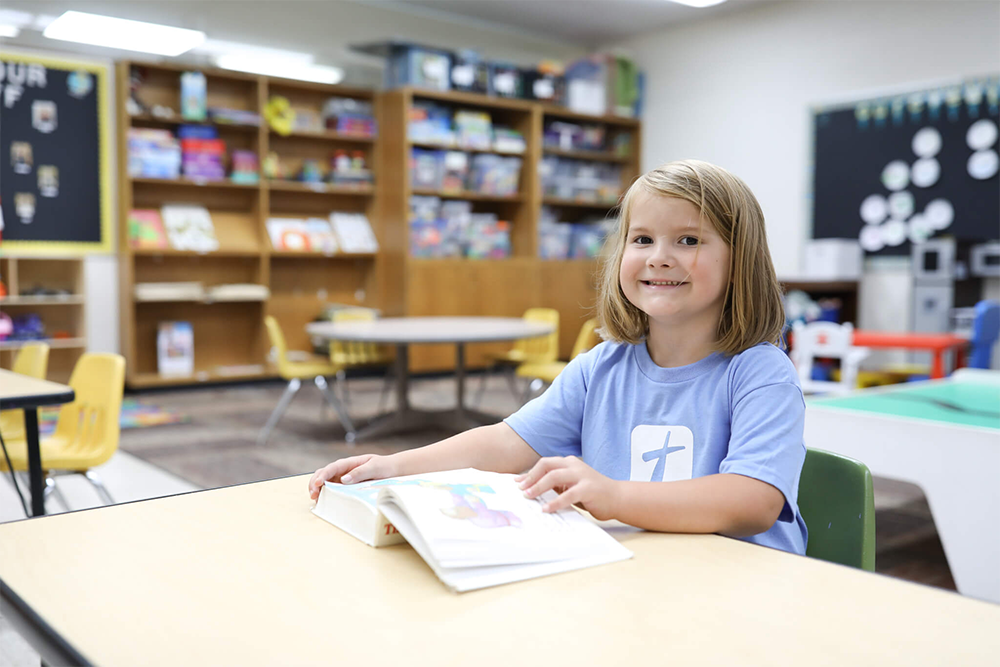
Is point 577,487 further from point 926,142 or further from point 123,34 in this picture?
point 926,142

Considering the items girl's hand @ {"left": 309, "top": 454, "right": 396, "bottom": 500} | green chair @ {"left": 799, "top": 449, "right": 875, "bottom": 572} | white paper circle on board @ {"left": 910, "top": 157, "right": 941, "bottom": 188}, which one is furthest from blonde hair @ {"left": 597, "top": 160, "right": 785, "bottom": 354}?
white paper circle on board @ {"left": 910, "top": 157, "right": 941, "bottom": 188}

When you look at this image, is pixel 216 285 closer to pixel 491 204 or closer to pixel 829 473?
pixel 491 204

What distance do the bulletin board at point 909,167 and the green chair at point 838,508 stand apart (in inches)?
216

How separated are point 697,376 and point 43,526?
765 millimetres

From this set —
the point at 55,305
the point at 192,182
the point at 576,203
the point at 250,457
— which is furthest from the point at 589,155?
the point at 250,457

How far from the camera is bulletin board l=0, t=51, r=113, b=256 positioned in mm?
5438

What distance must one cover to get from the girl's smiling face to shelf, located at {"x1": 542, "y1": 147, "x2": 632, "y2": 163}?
640 cm

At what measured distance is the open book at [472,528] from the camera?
0.72m

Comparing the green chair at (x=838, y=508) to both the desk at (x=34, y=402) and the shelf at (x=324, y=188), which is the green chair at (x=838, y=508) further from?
the shelf at (x=324, y=188)

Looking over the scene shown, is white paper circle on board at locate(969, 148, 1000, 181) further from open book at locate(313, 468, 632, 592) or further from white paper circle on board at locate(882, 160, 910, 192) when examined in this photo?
open book at locate(313, 468, 632, 592)

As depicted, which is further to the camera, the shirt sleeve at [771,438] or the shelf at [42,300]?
the shelf at [42,300]

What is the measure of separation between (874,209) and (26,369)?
579 cm

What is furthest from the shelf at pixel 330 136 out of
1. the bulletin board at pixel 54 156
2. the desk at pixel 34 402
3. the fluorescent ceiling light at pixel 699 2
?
the desk at pixel 34 402

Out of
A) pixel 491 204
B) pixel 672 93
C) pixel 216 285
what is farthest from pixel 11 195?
pixel 672 93
